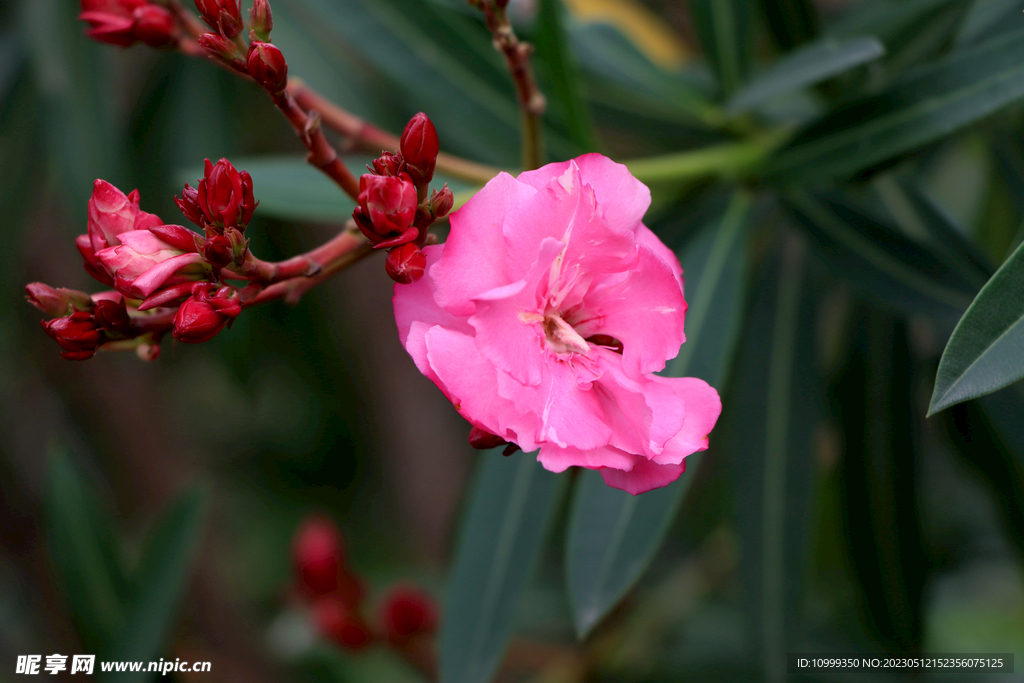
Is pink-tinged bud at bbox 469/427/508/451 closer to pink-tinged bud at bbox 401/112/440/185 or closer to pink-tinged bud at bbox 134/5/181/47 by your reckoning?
pink-tinged bud at bbox 401/112/440/185

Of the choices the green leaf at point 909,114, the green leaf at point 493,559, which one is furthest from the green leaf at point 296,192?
the green leaf at point 909,114

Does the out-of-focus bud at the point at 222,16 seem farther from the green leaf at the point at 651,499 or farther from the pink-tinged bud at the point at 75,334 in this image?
the green leaf at the point at 651,499

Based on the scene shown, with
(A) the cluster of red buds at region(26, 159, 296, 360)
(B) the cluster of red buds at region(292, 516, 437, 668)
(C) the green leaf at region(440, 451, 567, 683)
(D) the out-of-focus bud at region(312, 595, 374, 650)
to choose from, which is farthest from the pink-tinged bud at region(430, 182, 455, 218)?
(D) the out-of-focus bud at region(312, 595, 374, 650)

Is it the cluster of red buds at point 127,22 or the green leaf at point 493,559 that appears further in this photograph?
the green leaf at point 493,559

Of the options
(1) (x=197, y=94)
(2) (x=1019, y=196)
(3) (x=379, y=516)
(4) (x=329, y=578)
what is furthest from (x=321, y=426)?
(2) (x=1019, y=196)

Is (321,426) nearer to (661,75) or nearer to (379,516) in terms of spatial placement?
(379,516)

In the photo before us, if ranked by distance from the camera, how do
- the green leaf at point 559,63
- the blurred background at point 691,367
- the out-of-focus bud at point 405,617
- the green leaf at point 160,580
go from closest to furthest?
the green leaf at point 559,63 → the blurred background at point 691,367 → the green leaf at point 160,580 → the out-of-focus bud at point 405,617

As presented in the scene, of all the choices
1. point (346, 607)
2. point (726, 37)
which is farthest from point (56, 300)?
point (346, 607)
